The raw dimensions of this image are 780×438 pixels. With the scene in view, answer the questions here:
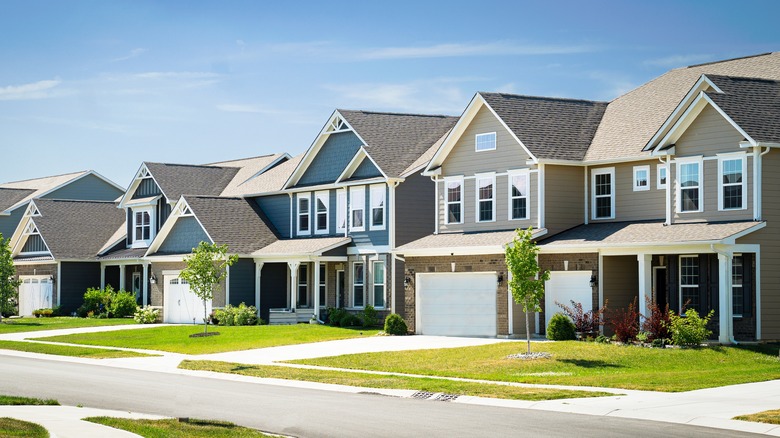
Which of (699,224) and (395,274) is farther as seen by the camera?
(395,274)

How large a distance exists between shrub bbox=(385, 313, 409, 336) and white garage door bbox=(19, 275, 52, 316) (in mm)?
29499

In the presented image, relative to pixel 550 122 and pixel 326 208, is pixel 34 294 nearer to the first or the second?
pixel 326 208

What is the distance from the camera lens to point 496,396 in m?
23.0

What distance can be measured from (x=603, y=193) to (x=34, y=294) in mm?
38836

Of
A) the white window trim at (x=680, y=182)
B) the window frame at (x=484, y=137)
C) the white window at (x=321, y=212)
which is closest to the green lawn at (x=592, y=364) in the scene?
the white window trim at (x=680, y=182)

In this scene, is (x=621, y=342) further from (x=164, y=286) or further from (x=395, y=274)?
(x=164, y=286)

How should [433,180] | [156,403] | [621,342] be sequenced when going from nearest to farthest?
[156,403]
[621,342]
[433,180]

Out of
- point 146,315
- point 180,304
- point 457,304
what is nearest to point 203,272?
point 180,304

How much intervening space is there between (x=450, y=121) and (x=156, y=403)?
31.6 meters

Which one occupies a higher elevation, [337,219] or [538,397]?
[337,219]

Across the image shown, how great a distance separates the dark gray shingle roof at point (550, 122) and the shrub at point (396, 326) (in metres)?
8.39

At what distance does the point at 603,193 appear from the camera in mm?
39844

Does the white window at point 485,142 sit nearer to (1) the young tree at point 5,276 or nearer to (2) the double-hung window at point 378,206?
(2) the double-hung window at point 378,206

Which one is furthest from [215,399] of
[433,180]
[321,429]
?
[433,180]
